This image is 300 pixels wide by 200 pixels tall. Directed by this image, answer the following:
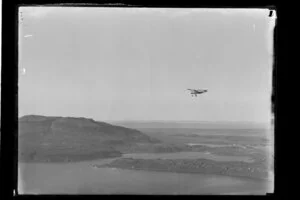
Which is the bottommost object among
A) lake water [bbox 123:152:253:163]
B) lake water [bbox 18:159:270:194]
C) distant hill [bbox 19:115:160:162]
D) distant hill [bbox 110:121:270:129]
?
lake water [bbox 18:159:270:194]

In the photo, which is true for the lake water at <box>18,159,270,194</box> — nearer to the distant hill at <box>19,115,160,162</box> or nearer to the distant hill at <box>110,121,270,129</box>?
the distant hill at <box>19,115,160,162</box>

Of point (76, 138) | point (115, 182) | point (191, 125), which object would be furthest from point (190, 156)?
point (76, 138)

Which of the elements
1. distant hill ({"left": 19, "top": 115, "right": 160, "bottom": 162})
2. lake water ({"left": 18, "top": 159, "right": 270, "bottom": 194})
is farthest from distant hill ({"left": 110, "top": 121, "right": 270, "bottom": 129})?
lake water ({"left": 18, "top": 159, "right": 270, "bottom": 194})

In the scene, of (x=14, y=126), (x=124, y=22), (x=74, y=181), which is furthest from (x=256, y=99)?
(x=14, y=126)

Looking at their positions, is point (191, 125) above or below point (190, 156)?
above

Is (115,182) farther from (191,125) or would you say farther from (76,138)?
(191,125)
